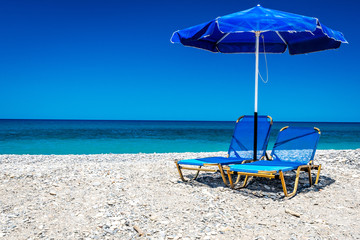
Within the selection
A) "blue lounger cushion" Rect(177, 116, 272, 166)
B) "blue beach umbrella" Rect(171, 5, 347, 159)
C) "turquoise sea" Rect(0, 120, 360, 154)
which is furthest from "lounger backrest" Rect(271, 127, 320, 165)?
"turquoise sea" Rect(0, 120, 360, 154)

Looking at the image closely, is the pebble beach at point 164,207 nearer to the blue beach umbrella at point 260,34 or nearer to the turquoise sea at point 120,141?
the blue beach umbrella at point 260,34

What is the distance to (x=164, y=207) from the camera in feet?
12.8

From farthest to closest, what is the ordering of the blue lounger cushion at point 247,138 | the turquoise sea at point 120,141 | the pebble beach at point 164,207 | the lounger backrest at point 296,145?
the turquoise sea at point 120,141 < the blue lounger cushion at point 247,138 < the lounger backrest at point 296,145 < the pebble beach at point 164,207

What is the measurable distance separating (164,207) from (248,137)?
2.47 metres

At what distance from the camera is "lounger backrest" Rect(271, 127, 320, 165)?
5.25 meters

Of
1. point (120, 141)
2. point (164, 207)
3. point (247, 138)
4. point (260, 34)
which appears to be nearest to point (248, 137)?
point (247, 138)

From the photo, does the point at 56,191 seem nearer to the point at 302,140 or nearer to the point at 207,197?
the point at 207,197

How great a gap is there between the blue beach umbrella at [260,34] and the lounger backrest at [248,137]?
0.20 meters

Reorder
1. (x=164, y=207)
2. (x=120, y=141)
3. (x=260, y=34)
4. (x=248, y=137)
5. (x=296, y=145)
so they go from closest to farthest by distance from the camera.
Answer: (x=164, y=207) → (x=296, y=145) → (x=248, y=137) → (x=260, y=34) → (x=120, y=141)

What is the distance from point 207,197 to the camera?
14.0 feet

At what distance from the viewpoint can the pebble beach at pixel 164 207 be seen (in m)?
3.36

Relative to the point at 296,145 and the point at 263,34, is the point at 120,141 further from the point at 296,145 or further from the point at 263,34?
the point at 296,145

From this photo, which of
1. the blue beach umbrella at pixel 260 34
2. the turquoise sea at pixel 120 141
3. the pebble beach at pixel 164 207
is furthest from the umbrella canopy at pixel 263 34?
the turquoise sea at pixel 120 141

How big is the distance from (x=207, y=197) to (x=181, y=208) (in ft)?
1.69
